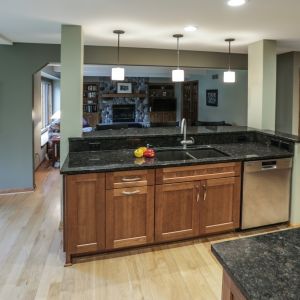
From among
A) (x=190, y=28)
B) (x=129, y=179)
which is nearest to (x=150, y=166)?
(x=129, y=179)

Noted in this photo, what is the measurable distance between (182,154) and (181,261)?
3.99ft

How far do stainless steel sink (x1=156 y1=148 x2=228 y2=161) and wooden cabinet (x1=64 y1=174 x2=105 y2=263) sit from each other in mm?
967

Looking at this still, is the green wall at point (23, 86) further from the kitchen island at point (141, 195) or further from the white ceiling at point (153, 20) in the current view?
the kitchen island at point (141, 195)

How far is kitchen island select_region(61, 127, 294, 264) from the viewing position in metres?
2.68

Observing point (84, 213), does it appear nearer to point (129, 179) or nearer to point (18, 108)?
point (129, 179)

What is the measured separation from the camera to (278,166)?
3.32m

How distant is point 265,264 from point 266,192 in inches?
92.5

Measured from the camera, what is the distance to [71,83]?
3.38 meters

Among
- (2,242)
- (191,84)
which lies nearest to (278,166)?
(2,242)

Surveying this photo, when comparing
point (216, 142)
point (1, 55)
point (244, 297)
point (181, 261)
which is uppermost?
point (1, 55)

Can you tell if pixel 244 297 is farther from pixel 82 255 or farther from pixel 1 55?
pixel 1 55

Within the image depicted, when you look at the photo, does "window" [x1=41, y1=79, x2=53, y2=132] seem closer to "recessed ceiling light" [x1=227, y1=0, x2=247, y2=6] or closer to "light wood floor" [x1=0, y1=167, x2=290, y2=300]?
"light wood floor" [x1=0, y1=167, x2=290, y2=300]

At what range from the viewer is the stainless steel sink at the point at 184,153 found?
3.46m

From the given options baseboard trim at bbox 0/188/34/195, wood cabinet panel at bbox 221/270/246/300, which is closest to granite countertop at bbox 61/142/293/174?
wood cabinet panel at bbox 221/270/246/300
